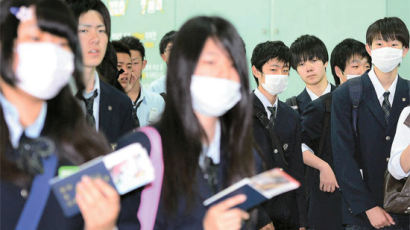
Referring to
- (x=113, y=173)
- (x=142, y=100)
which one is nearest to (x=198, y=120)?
(x=113, y=173)

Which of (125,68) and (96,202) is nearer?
(96,202)

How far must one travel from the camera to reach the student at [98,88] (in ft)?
11.2

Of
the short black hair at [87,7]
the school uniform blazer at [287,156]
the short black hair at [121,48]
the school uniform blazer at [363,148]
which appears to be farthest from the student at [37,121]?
the short black hair at [121,48]

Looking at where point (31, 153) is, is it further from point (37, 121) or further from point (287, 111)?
point (287, 111)

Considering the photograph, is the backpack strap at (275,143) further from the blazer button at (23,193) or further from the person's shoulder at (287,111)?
the blazer button at (23,193)

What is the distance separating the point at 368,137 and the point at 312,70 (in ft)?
5.82

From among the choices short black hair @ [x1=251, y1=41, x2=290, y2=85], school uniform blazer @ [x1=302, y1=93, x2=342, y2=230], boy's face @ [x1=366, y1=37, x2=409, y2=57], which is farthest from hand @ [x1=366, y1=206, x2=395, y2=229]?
short black hair @ [x1=251, y1=41, x2=290, y2=85]

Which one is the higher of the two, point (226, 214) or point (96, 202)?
point (96, 202)

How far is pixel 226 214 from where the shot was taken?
2035 millimetres

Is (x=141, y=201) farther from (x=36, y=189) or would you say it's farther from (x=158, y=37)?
(x=158, y=37)

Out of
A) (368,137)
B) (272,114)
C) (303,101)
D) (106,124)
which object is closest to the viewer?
(106,124)

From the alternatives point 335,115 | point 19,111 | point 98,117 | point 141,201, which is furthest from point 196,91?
point 335,115

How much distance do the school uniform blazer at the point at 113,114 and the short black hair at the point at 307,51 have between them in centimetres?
282

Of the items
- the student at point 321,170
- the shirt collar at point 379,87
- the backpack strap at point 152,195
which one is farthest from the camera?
the student at point 321,170
